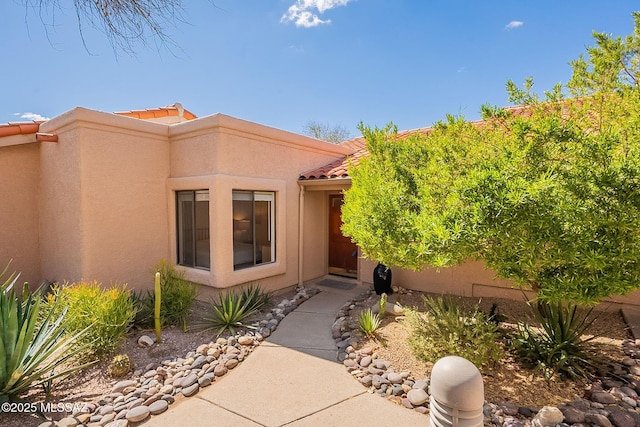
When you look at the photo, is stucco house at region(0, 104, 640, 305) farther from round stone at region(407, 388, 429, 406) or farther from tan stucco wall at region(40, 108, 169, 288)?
round stone at region(407, 388, 429, 406)

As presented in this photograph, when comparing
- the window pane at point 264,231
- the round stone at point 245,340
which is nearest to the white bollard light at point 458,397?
the round stone at point 245,340

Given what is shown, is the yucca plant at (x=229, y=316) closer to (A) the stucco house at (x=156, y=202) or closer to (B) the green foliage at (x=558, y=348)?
(A) the stucco house at (x=156, y=202)

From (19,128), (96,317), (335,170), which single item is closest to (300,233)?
(335,170)

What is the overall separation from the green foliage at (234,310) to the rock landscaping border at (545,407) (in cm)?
261

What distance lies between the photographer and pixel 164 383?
17.9 feet

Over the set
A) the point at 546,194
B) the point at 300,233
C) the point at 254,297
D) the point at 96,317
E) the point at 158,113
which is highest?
the point at 158,113

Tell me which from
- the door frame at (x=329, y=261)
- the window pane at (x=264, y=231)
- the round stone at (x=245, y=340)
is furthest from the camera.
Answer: the door frame at (x=329, y=261)

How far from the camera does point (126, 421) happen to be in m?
4.41

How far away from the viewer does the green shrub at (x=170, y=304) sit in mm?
7582

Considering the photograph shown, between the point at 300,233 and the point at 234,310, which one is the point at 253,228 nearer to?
the point at 300,233

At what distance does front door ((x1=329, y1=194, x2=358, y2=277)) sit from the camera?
41.2 feet

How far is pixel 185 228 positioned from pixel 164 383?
16.8 ft

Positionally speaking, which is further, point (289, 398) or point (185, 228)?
point (185, 228)

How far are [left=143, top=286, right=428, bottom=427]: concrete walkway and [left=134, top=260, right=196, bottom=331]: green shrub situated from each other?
240 cm
